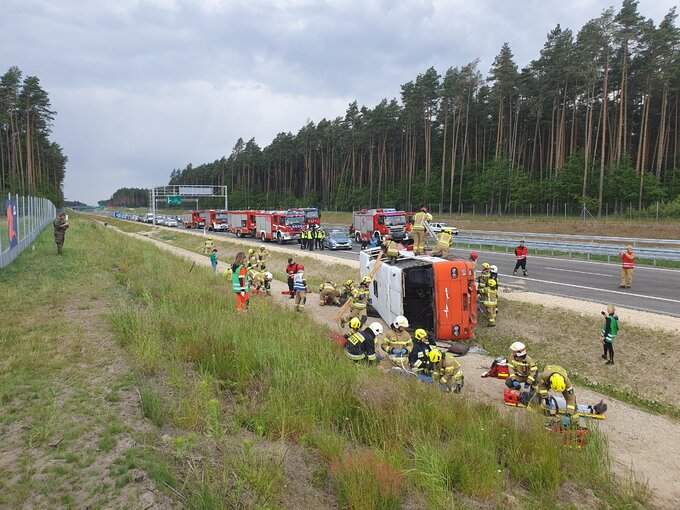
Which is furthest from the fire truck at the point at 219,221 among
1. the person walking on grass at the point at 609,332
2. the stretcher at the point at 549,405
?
the stretcher at the point at 549,405

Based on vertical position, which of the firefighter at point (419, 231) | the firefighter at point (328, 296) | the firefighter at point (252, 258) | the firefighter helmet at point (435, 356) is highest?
the firefighter at point (419, 231)

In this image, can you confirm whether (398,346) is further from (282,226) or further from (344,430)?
(282,226)

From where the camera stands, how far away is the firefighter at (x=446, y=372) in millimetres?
7176

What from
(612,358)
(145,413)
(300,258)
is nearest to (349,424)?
(145,413)

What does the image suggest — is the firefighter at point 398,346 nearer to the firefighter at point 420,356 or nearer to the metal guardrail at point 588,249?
the firefighter at point 420,356

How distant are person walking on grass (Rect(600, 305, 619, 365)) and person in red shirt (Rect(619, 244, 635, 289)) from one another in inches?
232

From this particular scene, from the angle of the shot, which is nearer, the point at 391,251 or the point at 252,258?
the point at 391,251

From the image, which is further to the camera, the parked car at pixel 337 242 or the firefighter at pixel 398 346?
the parked car at pixel 337 242

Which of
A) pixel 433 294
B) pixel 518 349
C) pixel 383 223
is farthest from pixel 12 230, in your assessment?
pixel 383 223

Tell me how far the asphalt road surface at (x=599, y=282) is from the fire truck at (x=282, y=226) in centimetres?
1913

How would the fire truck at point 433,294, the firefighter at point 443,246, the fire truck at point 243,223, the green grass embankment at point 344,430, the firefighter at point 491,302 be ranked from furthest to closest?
1. the fire truck at point 243,223
2. the firefighter at point 443,246
3. the firefighter at point 491,302
4. the fire truck at point 433,294
5. the green grass embankment at point 344,430

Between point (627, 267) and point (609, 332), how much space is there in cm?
660

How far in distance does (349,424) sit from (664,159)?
50885 millimetres

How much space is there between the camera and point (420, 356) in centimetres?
768
